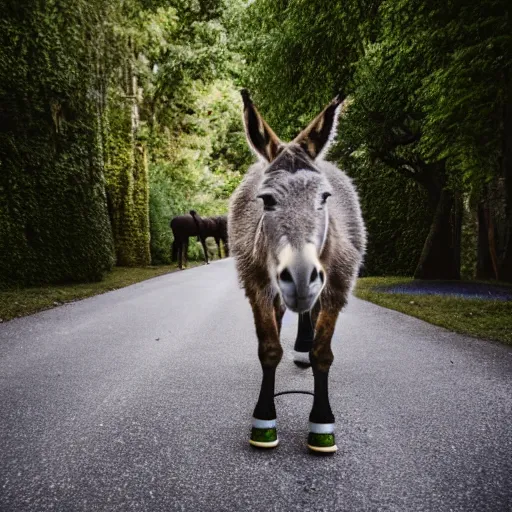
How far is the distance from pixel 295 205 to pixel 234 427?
5.62 ft

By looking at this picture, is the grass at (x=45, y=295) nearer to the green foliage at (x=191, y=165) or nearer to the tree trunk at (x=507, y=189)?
the green foliage at (x=191, y=165)

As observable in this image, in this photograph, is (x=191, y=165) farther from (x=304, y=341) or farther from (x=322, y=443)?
(x=322, y=443)

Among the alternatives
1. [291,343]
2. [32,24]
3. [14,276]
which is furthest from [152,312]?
[32,24]

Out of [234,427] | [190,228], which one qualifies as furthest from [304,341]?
[190,228]

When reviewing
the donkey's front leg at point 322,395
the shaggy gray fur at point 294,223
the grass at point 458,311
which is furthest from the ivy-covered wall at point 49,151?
the donkey's front leg at point 322,395

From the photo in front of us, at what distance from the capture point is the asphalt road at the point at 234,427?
7.22 feet

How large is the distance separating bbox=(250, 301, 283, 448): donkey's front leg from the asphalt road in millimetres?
96

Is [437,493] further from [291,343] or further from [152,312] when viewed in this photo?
[152,312]

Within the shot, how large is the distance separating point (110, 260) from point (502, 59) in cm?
1053

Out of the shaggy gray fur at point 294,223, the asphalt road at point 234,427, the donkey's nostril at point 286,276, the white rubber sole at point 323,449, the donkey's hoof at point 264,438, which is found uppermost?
the shaggy gray fur at point 294,223

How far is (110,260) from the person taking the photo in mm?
12414

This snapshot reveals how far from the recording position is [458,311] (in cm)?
770

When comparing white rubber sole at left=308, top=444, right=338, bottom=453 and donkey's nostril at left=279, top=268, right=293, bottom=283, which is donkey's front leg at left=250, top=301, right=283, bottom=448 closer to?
white rubber sole at left=308, top=444, right=338, bottom=453

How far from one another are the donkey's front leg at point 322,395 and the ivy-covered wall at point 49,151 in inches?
360
